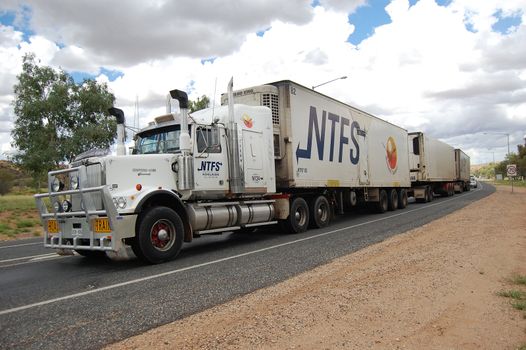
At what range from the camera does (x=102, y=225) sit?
288 inches

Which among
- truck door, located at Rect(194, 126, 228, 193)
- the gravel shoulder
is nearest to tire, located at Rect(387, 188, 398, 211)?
truck door, located at Rect(194, 126, 228, 193)

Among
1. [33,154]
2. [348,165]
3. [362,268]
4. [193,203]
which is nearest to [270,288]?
[362,268]

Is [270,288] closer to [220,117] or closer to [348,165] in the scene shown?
[220,117]

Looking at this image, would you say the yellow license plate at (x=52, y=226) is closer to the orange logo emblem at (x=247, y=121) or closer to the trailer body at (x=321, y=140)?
the orange logo emblem at (x=247, y=121)

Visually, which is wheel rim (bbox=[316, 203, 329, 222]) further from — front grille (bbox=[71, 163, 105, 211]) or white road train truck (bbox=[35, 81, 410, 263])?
front grille (bbox=[71, 163, 105, 211])

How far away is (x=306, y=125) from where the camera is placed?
12.5m

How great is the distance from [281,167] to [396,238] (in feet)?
11.7

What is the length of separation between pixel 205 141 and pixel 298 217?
4.33m

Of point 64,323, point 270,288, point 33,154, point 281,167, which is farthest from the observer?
point 33,154

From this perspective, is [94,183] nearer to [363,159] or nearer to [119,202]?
[119,202]

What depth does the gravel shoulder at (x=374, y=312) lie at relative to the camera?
12.3 ft

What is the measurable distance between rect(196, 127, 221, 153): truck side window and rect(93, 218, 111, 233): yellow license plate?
8.50ft

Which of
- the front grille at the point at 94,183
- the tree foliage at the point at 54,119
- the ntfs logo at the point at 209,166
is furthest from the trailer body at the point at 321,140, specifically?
the tree foliage at the point at 54,119

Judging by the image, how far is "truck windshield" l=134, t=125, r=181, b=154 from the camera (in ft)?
29.6
